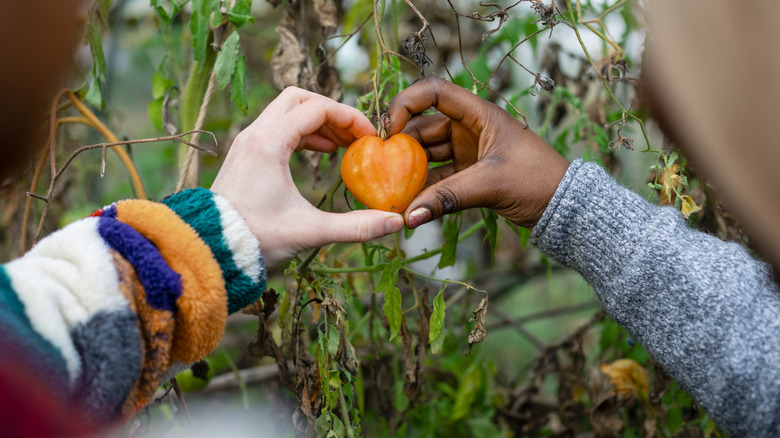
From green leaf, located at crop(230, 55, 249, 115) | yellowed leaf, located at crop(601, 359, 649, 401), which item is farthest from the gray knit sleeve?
green leaf, located at crop(230, 55, 249, 115)

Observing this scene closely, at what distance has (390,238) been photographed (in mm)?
2803

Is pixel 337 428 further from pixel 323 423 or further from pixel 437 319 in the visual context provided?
pixel 437 319

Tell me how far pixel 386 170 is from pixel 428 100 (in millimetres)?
192

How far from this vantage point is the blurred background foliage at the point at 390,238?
1.16 metres

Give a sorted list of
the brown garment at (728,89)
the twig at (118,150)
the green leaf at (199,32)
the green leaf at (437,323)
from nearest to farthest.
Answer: the brown garment at (728,89) → the green leaf at (437,323) → the green leaf at (199,32) → the twig at (118,150)

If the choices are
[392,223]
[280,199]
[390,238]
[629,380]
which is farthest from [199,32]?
[390,238]

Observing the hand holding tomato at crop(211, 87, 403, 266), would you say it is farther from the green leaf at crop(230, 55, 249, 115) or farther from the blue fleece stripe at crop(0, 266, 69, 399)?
the blue fleece stripe at crop(0, 266, 69, 399)

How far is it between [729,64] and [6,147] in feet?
2.23

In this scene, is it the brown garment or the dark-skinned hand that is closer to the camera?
the brown garment

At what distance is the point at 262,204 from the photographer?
0.96m

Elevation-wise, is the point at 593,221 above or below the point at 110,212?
below

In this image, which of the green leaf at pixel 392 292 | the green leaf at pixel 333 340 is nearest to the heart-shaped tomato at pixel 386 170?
the green leaf at pixel 392 292

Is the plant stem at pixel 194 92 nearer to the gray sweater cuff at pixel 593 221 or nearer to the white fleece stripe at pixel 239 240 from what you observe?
the white fleece stripe at pixel 239 240

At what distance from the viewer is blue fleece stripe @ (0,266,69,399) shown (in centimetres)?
66
